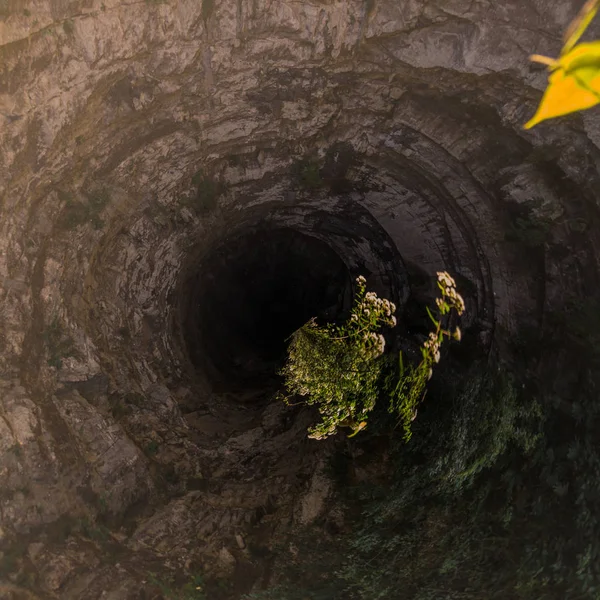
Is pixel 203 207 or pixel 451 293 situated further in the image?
pixel 203 207

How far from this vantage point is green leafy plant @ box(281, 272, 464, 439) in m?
5.75

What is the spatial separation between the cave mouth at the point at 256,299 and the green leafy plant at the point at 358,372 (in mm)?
819

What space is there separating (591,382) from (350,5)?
4.82m

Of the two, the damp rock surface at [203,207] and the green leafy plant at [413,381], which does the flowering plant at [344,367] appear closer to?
the green leafy plant at [413,381]

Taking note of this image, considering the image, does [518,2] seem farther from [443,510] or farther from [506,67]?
[443,510]

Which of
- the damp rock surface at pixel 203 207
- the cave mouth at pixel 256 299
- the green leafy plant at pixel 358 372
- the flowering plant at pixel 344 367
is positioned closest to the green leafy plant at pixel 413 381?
the green leafy plant at pixel 358 372

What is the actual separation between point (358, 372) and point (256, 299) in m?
2.64

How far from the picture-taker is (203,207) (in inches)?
260

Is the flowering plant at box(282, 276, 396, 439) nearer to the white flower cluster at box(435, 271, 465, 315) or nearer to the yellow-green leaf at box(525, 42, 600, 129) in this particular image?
the white flower cluster at box(435, 271, 465, 315)

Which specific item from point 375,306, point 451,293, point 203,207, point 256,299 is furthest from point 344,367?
point 203,207

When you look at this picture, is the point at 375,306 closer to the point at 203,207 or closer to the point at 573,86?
the point at 203,207

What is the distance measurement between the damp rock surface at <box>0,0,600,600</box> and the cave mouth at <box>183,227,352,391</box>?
52 cm

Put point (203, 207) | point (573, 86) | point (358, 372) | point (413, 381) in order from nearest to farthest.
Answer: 1. point (573, 86)
2. point (413, 381)
3. point (358, 372)
4. point (203, 207)

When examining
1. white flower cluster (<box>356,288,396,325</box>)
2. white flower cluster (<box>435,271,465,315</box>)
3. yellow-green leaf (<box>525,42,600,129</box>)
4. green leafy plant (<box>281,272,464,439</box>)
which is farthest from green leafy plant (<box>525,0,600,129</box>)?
white flower cluster (<box>356,288,396,325</box>)
